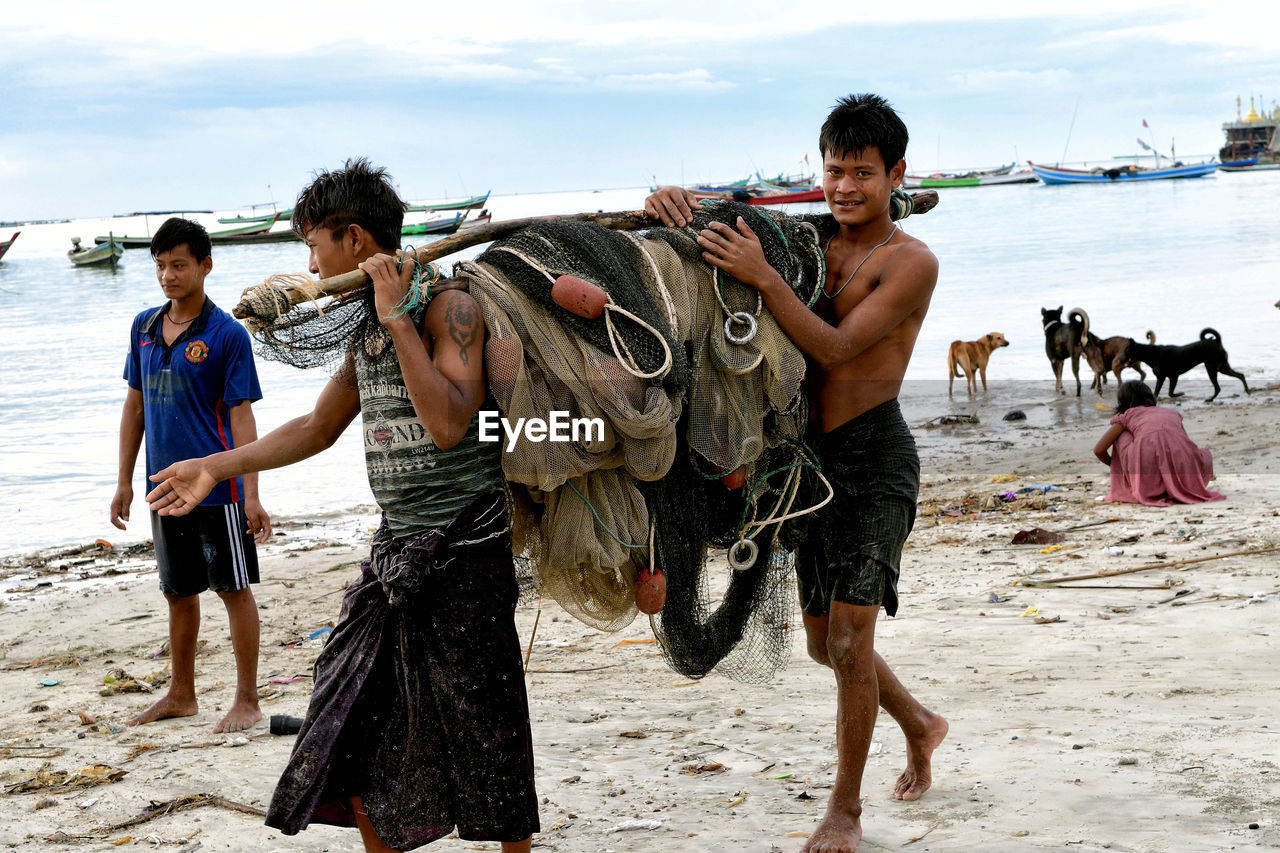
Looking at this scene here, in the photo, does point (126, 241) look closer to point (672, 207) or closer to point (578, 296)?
point (672, 207)

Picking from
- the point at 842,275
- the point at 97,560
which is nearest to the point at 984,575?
the point at 842,275

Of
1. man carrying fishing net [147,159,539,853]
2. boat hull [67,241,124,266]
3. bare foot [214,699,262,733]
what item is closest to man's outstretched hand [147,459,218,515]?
man carrying fishing net [147,159,539,853]

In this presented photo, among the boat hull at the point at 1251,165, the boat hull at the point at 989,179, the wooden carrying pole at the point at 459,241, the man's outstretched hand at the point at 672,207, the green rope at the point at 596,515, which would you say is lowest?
the green rope at the point at 596,515

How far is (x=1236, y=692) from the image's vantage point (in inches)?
163

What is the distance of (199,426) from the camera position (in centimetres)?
477

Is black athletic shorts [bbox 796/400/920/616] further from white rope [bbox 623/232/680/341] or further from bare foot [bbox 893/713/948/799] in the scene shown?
white rope [bbox 623/232/680/341]

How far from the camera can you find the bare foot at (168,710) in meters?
4.89

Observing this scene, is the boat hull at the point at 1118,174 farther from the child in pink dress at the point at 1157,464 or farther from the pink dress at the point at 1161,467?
the pink dress at the point at 1161,467

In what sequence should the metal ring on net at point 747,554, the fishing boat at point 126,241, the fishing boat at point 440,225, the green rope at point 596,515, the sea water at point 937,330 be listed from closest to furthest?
the green rope at point 596,515
the metal ring on net at point 747,554
the sea water at point 937,330
the fishing boat at point 440,225
the fishing boat at point 126,241

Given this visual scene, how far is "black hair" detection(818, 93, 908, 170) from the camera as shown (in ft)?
10.9

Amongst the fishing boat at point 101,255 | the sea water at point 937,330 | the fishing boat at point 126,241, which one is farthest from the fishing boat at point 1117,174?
the fishing boat at point 101,255

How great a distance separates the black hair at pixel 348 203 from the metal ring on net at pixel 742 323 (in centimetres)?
94

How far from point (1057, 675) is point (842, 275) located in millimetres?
2098

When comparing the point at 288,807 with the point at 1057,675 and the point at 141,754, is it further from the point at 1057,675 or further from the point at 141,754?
the point at 1057,675
